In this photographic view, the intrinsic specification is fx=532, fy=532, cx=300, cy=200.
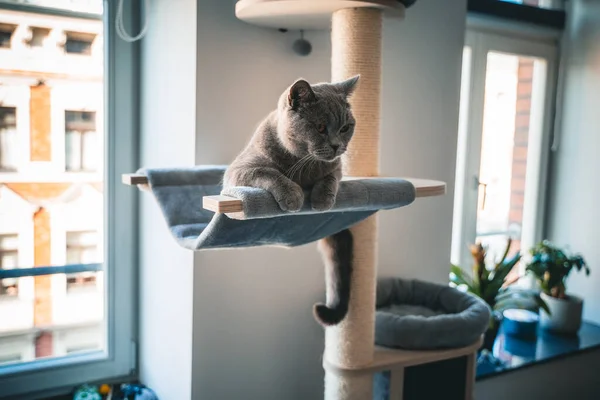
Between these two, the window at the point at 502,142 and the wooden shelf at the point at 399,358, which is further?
the window at the point at 502,142

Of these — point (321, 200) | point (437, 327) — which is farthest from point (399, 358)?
point (321, 200)

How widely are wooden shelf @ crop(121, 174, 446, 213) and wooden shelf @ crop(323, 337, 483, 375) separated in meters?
0.51

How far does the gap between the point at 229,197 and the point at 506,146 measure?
2.10 meters

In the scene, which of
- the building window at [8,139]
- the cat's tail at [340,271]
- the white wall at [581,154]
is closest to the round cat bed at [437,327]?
the cat's tail at [340,271]

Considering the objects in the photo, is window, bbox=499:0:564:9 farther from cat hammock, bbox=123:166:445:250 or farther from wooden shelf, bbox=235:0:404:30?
cat hammock, bbox=123:166:445:250

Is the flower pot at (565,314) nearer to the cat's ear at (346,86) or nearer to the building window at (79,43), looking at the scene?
the cat's ear at (346,86)

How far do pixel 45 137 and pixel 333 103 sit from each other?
1181mm

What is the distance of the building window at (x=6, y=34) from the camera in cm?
174

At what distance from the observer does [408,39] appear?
79.1 inches

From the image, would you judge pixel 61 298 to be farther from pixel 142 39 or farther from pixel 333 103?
pixel 333 103

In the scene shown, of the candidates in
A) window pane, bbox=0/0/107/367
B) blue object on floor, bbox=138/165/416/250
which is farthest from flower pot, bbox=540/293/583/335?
window pane, bbox=0/0/107/367

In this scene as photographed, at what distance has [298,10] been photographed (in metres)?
1.39

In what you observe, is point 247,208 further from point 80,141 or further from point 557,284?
point 557,284

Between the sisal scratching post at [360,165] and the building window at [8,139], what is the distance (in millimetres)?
1092
